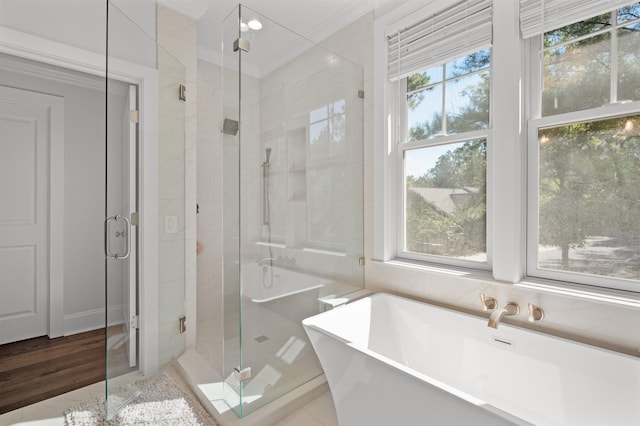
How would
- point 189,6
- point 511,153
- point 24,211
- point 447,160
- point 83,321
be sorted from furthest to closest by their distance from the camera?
point 83,321 < point 24,211 < point 189,6 < point 447,160 < point 511,153

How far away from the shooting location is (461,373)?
1.70m

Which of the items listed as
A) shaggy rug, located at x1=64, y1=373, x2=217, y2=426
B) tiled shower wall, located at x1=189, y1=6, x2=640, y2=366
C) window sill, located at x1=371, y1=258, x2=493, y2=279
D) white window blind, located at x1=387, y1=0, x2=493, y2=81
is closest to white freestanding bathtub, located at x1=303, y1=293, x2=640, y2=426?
tiled shower wall, located at x1=189, y1=6, x2=640, y2=366

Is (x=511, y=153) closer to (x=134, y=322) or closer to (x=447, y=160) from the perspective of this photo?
(x=447, y=160)

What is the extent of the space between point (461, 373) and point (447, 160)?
1.30 m

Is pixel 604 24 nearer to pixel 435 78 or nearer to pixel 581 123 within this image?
pixel 581 123

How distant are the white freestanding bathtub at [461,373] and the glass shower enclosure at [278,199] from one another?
12.8 inches

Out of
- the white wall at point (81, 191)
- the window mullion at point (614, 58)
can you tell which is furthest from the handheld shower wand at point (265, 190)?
the white wall at point (81, 191)

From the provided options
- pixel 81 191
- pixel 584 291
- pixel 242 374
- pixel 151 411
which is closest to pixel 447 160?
pixel 584 291

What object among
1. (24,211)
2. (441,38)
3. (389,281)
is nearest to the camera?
(441,38)

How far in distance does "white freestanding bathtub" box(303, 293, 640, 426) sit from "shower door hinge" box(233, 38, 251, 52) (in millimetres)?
1448

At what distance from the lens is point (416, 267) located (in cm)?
212

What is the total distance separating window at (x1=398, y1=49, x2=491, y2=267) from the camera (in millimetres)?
1942

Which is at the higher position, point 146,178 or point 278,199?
point 146,178

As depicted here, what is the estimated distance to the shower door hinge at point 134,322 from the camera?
209cm
